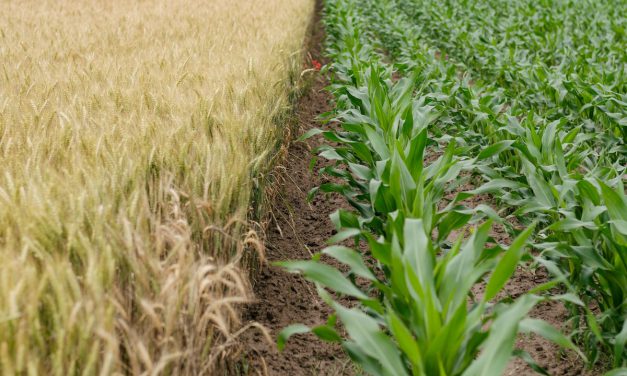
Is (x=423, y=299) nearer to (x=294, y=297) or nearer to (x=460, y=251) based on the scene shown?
(x=460, y=251)

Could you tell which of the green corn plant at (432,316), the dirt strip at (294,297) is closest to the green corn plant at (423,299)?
the green corn plant at (432,316)

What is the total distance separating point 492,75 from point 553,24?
2.82 m

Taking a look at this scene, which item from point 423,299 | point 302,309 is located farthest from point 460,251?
point 302,309

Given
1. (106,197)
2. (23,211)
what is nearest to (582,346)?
(106,197)

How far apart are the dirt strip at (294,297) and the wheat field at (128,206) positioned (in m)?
0.30

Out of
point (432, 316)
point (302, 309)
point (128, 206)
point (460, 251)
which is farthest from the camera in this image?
point (302, 309)

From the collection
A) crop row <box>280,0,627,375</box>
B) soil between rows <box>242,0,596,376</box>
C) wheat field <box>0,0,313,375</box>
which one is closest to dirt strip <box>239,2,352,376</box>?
soil between rows <box>242,0,596,376</box>

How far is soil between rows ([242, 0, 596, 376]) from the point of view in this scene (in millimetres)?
2336

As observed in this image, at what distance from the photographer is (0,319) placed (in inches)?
46.1

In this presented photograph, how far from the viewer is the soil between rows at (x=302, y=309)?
92.0 inches

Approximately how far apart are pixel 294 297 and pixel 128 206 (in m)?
1.27

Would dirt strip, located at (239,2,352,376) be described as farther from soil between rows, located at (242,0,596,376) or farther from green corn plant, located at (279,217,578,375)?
green corn plant, located at (279,217,578,375)

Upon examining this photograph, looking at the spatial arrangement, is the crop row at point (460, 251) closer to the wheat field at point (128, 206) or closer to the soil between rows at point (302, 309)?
the soil between rows at point (302, 309)

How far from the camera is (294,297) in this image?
285cm
